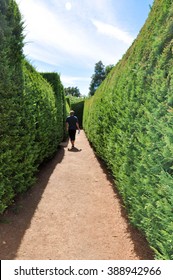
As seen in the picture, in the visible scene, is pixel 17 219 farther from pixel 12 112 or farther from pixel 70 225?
pixel 12 112

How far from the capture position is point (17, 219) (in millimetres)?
5141

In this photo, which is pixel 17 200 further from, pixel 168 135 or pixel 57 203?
pixel 168 135

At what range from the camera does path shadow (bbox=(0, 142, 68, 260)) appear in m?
4.15

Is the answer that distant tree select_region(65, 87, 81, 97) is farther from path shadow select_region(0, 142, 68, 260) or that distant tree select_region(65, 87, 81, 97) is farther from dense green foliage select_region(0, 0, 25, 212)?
dense green foliage select_region(0, 0, 25, 212)

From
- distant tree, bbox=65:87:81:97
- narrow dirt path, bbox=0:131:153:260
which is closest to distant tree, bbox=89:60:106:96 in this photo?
distant tree, bbox=65:87:81:97

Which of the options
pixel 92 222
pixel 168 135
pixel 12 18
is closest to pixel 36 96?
pixel 12 18

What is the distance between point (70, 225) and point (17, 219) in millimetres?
1036

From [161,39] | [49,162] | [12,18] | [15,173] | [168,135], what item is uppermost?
[12,18]

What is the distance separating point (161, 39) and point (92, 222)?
11.4 ft

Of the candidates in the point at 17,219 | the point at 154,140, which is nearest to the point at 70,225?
the point at 17,219

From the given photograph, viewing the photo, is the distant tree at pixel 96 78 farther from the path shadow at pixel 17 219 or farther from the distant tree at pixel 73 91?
the path shadow at pixel 17 219

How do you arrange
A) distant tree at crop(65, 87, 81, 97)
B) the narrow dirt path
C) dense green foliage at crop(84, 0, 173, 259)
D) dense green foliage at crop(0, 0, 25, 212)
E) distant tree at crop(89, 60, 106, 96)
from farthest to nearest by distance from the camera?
distant tree at crop(65, 87, 81, 97), distant tree at crop(89, 60, 106, 96), dense green foliage at crop(0, 0, 25, 212), the narrow dirt path, dense green foliage at crop(84, 0, 173, 259)

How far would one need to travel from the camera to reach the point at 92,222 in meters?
5.20

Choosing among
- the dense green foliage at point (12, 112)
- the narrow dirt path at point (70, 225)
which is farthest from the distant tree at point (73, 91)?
the dense green foliage at point (12, 112)
